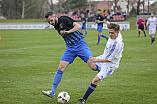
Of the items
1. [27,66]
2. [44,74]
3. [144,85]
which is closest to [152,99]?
[144,85]

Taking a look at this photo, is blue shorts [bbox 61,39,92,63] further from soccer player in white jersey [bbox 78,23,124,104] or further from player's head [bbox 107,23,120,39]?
player's head [bbox 107,23,120,39]

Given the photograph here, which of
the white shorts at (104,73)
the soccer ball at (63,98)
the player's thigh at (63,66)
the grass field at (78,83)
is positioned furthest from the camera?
the player's thigh at (63,66)

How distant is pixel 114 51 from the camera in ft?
18.3

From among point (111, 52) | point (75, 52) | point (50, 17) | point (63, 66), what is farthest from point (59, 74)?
point (111, 52)

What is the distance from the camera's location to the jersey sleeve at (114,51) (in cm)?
556

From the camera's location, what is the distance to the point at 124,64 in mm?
11320

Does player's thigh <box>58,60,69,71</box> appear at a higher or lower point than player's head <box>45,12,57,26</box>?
lower

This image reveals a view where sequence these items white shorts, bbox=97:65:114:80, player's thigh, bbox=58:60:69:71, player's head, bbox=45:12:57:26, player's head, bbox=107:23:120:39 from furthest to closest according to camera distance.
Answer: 1. player's thigh, bbox=58:60:69:71
2. player's head, bbox=45:12:57:26
3. white shorts, bbox=97:65:114:80
4. player's head, bbox=107:23:120:39

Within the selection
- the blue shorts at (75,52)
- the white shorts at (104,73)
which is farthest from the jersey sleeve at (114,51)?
the blue shorts at (75,52)

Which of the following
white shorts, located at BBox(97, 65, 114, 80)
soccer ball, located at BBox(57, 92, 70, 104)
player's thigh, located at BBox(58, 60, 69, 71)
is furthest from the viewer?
player's thigh, located at BBox(58, 60, 69, 71)

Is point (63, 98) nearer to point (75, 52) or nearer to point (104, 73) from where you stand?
point (104, 73)

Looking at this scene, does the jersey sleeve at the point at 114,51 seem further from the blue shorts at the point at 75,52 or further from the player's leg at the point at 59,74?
the player's leg at the point at 59,74

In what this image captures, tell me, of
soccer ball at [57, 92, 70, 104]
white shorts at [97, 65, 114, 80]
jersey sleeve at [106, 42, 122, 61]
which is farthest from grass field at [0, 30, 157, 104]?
jersey sleeve at [106, 42, 122, 61]

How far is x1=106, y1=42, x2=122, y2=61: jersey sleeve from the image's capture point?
219 inches
